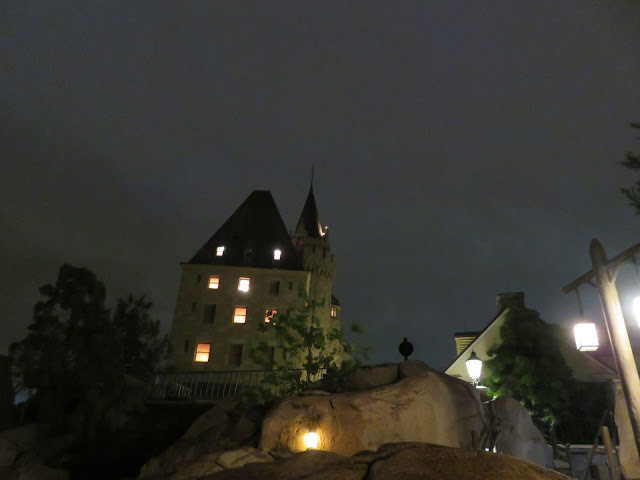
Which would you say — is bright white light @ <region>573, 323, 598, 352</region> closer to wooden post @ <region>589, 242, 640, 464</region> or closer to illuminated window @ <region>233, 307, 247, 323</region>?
wooden post @ <region>589, 242, 640, 464</region>

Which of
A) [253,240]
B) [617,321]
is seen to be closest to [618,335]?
[617,321]

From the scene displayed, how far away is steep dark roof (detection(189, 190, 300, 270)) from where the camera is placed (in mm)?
37000

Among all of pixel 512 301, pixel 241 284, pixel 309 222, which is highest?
pixel 309 222

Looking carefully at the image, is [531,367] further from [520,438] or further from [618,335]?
[618,335]

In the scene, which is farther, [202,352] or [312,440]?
[202,352]

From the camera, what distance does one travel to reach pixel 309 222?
43375 millimetres

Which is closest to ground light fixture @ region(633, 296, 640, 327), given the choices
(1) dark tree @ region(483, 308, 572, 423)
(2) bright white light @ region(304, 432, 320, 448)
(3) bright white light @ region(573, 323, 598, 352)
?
(3) bright white light @ region(573, 323, 598, 352)

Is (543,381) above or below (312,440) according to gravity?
above

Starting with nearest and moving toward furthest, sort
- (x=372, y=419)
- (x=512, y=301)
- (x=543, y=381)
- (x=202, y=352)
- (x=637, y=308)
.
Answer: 1. (x=637, y=308)
2. (x=372, y=419)
3. (x=543, y=381)
4. (x=512, y=301)
5. (x=202, y=352)

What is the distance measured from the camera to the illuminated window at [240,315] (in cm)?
3428

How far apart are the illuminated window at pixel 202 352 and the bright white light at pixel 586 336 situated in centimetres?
2780

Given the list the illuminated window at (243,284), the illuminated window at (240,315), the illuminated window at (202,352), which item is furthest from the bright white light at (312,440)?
the illuminated window at (243,284)

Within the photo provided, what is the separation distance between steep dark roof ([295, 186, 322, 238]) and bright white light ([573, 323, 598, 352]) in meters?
32.1

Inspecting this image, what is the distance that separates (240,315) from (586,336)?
27914mm
